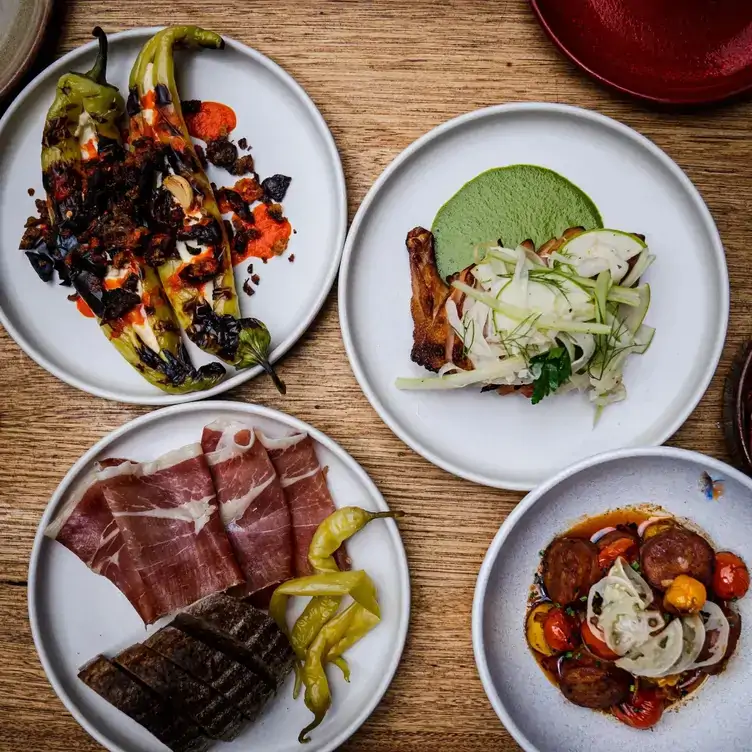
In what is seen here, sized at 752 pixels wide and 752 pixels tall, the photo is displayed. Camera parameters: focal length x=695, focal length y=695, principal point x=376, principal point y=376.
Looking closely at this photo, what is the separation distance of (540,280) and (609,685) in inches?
46.7

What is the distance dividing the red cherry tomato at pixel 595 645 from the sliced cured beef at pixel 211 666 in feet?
3.18

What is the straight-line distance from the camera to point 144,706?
76.2 inches

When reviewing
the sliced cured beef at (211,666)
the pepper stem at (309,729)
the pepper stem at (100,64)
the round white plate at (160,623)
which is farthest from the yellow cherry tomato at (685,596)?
the pepper stem at (100,64)

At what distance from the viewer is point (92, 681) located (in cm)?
201

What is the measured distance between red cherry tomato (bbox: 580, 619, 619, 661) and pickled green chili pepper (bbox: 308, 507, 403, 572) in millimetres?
642

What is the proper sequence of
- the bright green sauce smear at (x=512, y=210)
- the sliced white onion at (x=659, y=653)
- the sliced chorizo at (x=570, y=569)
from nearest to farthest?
the sliced white onion at (x=659, y=653), the sliced chorizo at (x=570, y=569), the bright green sauce smear at (x=512, y=210)

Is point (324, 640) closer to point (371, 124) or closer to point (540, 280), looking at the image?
point (540, 280)

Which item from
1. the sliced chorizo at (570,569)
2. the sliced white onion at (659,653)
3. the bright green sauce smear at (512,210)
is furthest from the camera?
the bright green sauce smear at (512,210)

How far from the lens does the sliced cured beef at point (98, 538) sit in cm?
207

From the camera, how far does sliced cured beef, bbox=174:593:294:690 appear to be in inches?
78.0

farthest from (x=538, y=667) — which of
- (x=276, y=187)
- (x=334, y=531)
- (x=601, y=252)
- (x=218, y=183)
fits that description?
(x=218, y=183)

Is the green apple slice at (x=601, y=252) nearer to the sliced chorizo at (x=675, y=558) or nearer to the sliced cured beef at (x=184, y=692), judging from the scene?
the sliced chorizo at (x=675, y=558)

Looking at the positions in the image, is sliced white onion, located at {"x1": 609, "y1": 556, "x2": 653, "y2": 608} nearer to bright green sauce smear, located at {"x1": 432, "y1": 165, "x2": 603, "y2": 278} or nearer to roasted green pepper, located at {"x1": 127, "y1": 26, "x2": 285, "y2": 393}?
bright green sauce smear, located at {"x1": 432, "y1": 165, "x2": 603, "y2": 278}

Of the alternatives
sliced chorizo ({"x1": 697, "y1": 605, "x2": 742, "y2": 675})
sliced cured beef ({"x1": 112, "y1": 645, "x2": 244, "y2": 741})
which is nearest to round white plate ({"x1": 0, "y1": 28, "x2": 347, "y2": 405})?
sliced cured beef ({"x1": 112, "y1": 645, "x2": 244, "y2": 741})
